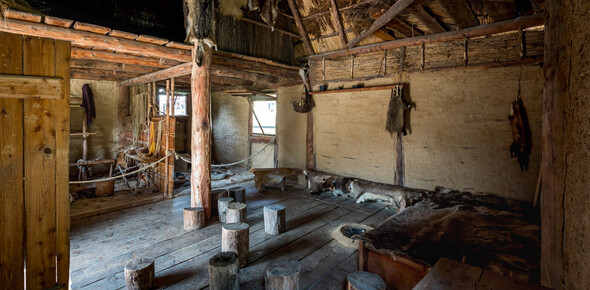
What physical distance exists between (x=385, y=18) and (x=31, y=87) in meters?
4.90

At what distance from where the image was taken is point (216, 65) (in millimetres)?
6121

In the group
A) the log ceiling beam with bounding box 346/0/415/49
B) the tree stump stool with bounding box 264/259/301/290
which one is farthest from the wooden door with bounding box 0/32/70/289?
the log ceiling beam with bounding box 346/0/415/49

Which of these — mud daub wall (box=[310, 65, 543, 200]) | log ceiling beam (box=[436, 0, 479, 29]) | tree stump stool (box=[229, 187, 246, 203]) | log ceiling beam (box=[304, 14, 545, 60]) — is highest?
log ceiling beam (box=[436, 0, 479, 29])

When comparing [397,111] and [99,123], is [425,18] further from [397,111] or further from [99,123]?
[99,123]

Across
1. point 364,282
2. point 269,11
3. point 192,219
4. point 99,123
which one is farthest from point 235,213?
point 99,123

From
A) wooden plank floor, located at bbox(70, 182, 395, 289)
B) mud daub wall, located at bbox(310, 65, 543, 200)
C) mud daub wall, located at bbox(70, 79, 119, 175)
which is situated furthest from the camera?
mud daub wall, located at bbox(70, 79, 119, 175)

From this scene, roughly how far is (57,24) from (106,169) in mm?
6299

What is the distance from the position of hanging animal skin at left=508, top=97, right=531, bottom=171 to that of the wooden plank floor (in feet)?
7.36

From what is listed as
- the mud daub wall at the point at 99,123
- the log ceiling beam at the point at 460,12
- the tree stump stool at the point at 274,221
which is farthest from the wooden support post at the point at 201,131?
the mud daub wall at the point at 99,123

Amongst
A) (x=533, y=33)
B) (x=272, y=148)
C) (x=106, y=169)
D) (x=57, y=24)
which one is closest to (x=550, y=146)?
(x=533, y=33)

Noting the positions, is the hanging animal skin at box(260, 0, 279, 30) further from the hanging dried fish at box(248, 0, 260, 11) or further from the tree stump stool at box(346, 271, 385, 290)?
the tree stump stool at box(346, 271, 385, 290)

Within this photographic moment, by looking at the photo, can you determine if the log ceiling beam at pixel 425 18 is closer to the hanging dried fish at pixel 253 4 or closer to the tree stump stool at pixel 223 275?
the hanging dried fish at pixel 253 4

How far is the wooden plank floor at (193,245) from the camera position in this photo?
125 inches

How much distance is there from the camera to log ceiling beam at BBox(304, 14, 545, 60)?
4.18 metres
